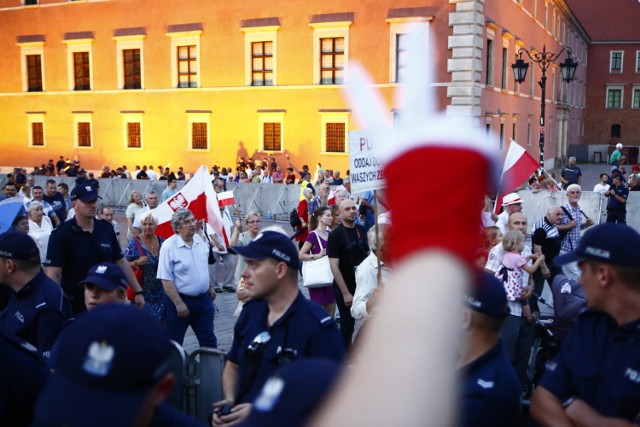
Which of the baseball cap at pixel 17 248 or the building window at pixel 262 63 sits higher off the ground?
the building window at pixel 262 63

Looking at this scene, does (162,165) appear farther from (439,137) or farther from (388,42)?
(439,137)

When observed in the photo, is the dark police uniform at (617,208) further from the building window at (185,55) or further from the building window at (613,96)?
the building window at (613,96)

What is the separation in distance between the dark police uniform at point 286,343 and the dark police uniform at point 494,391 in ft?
3.27

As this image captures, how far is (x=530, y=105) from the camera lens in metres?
38.5

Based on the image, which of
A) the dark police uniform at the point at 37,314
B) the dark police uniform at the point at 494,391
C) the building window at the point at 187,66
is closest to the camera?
the dark police uniform at the point at 494,391

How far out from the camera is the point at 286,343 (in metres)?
3.86

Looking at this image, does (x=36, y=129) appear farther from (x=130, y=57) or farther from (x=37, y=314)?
(x=37, y=314)

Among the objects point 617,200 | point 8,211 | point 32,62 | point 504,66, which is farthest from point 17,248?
point 32,62

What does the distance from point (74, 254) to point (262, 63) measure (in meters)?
24.6

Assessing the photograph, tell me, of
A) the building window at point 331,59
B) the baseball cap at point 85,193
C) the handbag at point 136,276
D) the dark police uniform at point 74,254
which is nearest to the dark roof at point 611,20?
the building window at point 331,59

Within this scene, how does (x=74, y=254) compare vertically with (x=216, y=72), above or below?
below

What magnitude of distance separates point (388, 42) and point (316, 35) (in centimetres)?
327

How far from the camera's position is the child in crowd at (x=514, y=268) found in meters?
6.91

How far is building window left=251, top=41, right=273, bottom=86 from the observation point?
29797mm
